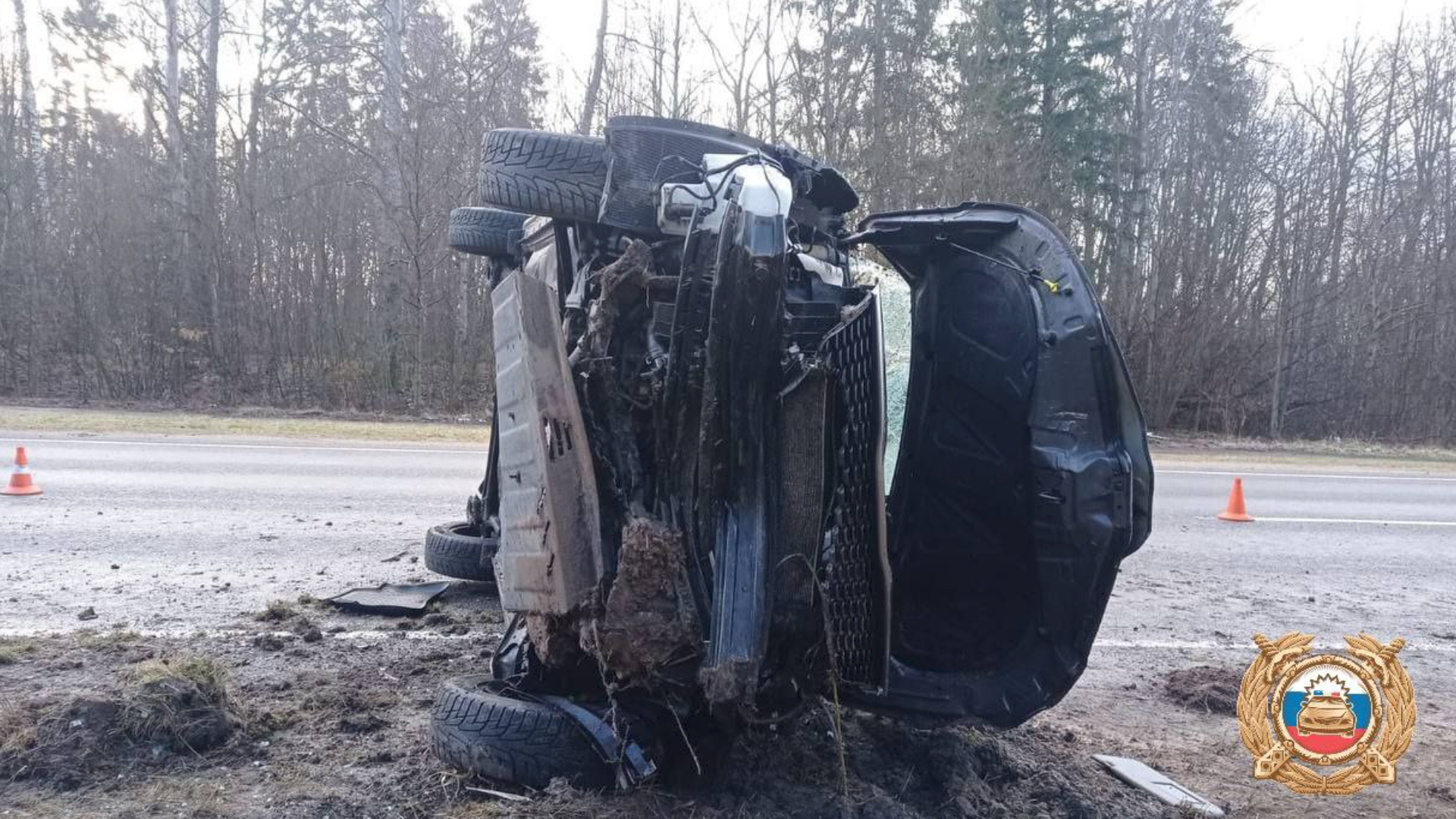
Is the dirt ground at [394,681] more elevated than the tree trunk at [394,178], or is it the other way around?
the tree trunk at [394,178]

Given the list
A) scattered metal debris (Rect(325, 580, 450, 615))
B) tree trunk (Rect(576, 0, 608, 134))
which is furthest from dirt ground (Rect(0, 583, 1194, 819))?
tree trunk (Rect(576, 0, 608, 134))

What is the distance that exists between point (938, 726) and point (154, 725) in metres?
2.53

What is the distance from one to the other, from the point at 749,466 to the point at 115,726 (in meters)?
2.26

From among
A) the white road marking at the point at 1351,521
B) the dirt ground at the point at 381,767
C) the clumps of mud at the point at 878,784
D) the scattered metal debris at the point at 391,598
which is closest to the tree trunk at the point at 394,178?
the scattered metal debris at the point at 391,598

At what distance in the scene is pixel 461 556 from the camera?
17.3 ft

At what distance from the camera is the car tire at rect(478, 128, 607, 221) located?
319cm

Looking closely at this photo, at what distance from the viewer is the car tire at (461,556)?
5219 mm

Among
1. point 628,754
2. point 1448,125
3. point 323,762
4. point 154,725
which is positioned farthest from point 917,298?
point 1448,125

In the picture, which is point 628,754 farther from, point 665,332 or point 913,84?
point 913,84

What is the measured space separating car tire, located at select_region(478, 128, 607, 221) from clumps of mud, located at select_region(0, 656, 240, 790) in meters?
1.94

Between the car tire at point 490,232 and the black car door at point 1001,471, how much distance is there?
2.14m

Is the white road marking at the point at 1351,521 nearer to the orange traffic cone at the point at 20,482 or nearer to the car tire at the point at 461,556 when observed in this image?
the car tire at the point at 461,556

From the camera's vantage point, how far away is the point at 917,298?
11.4ft

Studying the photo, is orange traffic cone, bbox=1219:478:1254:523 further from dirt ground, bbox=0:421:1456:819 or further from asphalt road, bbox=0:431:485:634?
asphalt road, bbox=0:431:485:634
